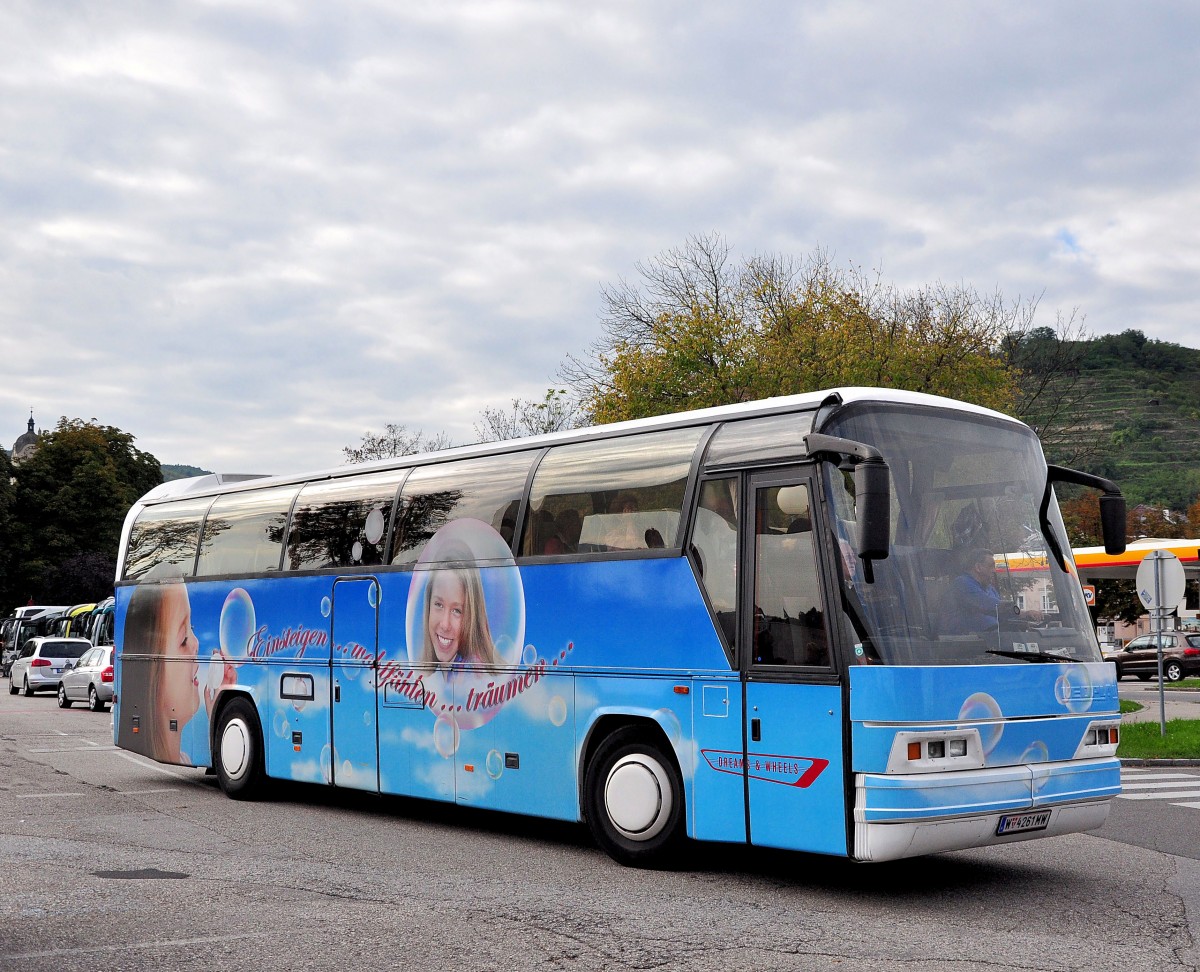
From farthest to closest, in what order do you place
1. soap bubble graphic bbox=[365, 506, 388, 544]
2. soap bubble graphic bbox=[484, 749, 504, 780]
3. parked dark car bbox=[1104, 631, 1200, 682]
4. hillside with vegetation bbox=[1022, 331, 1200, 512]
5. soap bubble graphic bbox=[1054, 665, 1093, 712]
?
hillside with vegetation bbox=[1022, 331, 1200, 512]
parked dark car bbox=[1104, 631, 1200, 682]
soap bubble graphic bbox=[365, 506, 388, 544]
soap bubble graphic bbox=[484, 749, 504, 780]
soap bubble graphic bbox=[1054, 665, 1093, 712]

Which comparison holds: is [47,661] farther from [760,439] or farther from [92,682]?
[760,439]

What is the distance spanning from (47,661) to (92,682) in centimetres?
819

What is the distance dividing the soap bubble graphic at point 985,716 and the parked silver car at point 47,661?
3529cm

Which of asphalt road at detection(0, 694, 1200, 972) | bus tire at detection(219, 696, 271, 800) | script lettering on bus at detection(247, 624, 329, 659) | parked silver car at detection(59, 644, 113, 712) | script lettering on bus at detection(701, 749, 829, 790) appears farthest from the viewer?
parked silver car at detection(59, 644, 113, 712)

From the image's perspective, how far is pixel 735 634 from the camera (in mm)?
8891

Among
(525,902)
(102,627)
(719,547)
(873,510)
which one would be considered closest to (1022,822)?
(873,510)

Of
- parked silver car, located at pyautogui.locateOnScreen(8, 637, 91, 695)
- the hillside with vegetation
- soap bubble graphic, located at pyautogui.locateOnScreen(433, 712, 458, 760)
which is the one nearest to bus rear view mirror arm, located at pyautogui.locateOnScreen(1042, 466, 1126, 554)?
soap bubble graphic, located at pyautogui.locateOnScreen(433, 712, 458, 760)

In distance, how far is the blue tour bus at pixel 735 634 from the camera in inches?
319

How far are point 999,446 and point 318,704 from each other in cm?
705

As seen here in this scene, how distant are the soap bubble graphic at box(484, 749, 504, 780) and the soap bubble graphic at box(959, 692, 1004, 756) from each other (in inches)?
165

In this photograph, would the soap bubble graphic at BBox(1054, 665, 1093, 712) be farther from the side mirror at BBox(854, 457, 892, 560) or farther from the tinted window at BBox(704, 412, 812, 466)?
the tinted window at BBox(704, 412, 812, 466)

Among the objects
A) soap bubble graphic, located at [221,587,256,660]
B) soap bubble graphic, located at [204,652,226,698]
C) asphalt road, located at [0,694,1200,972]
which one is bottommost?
asphalt road, located at [0,694,1200,972]

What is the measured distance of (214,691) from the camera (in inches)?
579

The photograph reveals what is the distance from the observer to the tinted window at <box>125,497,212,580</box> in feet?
50.8
